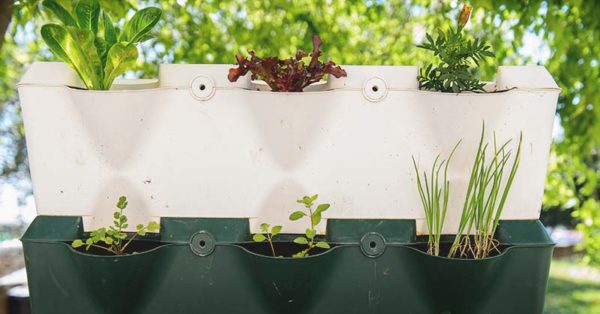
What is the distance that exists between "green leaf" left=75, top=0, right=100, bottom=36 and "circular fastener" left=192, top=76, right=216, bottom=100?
300 mm

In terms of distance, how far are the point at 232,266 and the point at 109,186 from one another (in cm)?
34

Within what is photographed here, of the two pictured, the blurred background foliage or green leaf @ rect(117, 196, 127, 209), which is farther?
the blurred background foliage

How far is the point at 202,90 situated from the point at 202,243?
1.11ft

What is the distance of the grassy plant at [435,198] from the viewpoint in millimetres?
1633

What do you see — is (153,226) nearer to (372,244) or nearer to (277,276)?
(277,276)

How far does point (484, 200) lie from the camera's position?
1704 mm

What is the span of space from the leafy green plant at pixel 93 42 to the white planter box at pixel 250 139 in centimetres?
5

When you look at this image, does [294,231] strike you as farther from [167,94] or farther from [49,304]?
[49,304]

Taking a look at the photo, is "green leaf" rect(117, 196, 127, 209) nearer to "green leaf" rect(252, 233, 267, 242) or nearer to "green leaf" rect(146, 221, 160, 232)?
"green leaf" rect(146, 221, 160, 232)

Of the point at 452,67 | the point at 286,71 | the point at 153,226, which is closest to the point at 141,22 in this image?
the point at 286,71

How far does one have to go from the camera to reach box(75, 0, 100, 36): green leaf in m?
1.75

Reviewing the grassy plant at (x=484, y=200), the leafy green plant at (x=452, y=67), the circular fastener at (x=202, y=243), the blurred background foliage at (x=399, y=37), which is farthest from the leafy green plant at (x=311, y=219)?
the blurred background foliage at (x=399, y=37)

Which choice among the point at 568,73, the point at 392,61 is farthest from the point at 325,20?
the point at 568,73

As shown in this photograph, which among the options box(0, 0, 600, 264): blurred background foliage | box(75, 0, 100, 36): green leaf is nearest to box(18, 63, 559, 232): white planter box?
box(75, 0, 100, 36): green leaf
